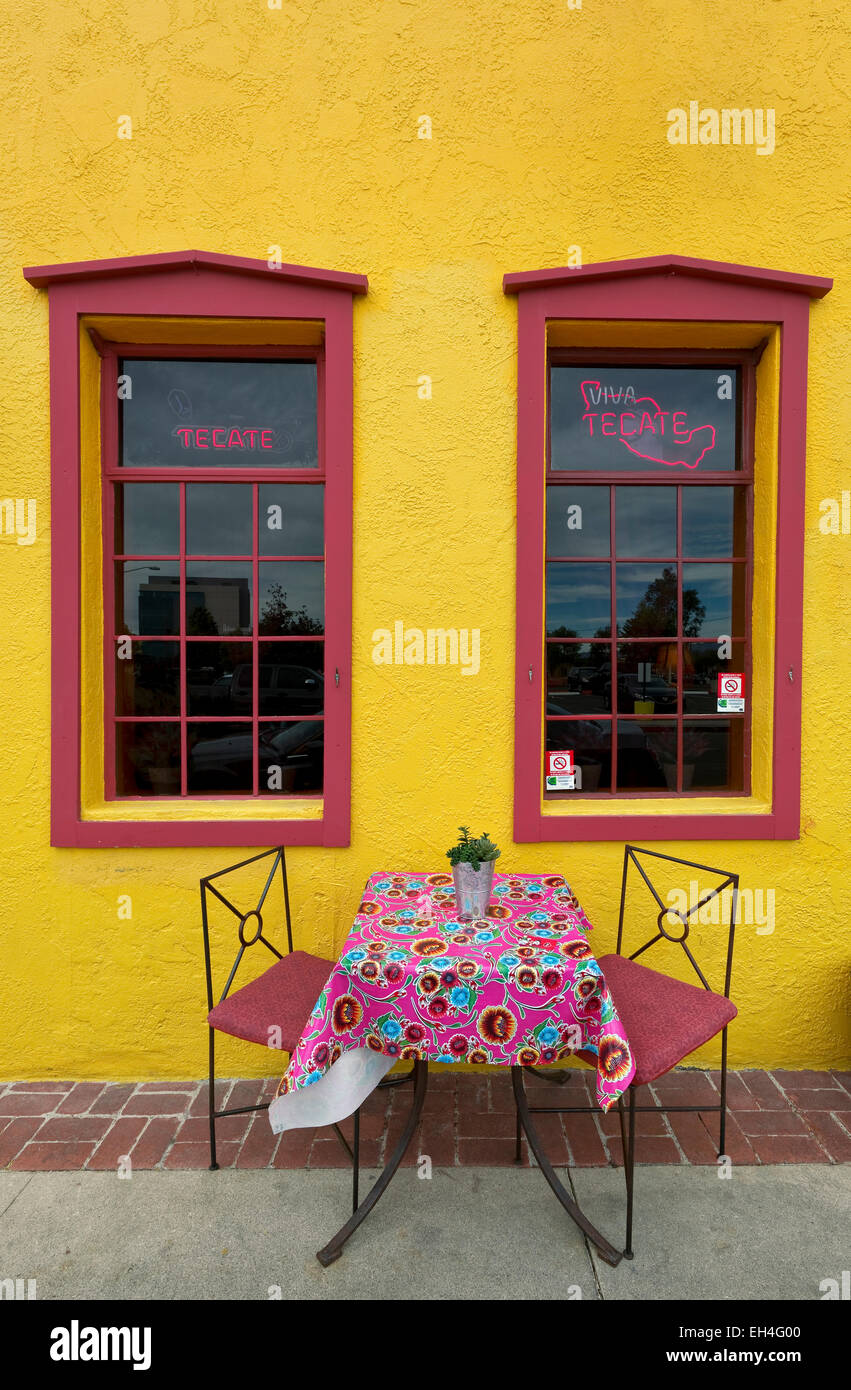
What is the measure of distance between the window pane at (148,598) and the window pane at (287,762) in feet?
2.25

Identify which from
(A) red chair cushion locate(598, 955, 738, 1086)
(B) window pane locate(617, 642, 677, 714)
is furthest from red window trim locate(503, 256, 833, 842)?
(A) red chair cushion locate(598, 955, 738, 1086)

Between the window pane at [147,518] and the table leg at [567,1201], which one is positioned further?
the window pane at [147,518]

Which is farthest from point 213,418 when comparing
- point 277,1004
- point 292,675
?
point 277,1004

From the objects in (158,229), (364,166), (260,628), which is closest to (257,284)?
(158,229)

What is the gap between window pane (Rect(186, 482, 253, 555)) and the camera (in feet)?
11.0

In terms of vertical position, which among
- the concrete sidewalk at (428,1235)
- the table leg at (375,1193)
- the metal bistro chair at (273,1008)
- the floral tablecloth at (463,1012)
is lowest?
the concrete sidewalk at (428,1235)

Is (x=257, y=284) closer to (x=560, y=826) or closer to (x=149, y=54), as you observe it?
(x=149, y=54)

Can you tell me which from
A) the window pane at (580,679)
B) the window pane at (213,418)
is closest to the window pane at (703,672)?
the window pane at (580,679)

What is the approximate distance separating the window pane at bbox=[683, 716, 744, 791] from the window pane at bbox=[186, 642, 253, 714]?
2.14m

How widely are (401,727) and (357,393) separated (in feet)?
4.89

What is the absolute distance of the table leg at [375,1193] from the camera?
221 centimetres

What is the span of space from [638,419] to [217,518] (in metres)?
2.07

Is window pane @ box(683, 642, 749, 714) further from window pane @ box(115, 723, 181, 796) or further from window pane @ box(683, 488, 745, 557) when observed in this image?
window pane @ box(115, 723, 181, 796)

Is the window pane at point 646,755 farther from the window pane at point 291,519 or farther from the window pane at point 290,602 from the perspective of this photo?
the window pane at point 291,519
